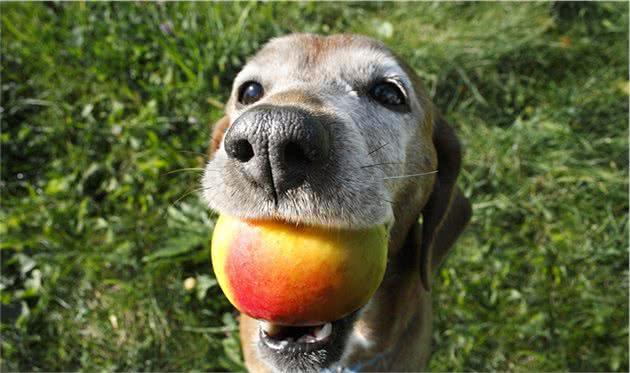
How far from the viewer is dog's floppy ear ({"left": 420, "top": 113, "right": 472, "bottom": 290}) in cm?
298

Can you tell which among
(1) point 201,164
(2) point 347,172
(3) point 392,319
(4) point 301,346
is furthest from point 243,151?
(1) point 201,164

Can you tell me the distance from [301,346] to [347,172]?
2.47 feet

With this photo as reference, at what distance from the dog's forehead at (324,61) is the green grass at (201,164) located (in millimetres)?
1524

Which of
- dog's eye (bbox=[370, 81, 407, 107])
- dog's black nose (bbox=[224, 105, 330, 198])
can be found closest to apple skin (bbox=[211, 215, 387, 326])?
dog's black nose (bbox=[224, 105, 330, 198])

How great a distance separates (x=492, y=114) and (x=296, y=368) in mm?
3522

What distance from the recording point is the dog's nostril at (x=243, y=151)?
179 cm

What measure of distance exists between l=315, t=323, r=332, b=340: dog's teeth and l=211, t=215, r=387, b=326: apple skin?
248mm

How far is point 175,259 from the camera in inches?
162

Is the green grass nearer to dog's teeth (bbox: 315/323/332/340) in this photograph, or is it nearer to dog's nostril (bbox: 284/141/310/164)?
dog's teeth (bbox: 315/323/332/340)

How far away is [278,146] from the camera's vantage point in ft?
5.63

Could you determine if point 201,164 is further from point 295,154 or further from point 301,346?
point 295,154

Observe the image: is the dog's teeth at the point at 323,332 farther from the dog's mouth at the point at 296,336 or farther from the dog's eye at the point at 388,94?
the dog's eye at the point at 388,94

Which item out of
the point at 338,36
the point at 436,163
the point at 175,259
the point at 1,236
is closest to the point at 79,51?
the point at 1,236

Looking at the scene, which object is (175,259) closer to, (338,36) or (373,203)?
(338,36)
